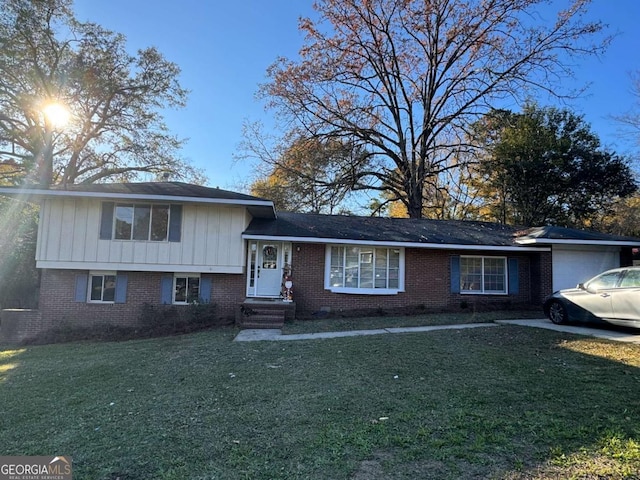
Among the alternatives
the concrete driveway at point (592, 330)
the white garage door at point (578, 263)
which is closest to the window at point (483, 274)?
the white garage door at point (578, 263)

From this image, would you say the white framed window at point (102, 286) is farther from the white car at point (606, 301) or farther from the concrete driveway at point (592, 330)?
the white car at point (606, 301)

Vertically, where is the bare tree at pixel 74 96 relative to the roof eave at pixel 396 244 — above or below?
above

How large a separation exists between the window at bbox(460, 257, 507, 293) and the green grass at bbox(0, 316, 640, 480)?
21.2ft

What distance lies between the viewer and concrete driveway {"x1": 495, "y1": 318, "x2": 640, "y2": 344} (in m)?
8.41

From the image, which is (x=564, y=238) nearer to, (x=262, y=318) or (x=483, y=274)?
(x=483, y=274)

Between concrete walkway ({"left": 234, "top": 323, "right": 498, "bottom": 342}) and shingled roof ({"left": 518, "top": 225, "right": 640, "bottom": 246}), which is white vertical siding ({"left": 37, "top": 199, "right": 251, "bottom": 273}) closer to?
concrete walkway ({"left": 234, "top": 323, "right": 498, "bottom": 342})

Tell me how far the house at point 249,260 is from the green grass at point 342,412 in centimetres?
499

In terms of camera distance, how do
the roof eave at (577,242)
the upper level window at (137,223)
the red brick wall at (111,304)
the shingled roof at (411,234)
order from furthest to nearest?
1. the roof eave at (577,242)
2. the shingled roof at (411,234)
3. the upper level window at (137,223)
4. the red brick wall at (111,304)

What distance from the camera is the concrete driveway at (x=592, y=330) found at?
841 cm


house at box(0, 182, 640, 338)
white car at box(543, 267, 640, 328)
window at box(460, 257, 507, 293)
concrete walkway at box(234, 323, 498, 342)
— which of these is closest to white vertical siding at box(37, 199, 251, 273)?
house at box(0, 182, 640, 338)

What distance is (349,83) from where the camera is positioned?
22312 mm

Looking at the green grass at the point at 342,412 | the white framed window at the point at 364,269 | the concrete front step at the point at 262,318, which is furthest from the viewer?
the white framed window at the point at 364,269

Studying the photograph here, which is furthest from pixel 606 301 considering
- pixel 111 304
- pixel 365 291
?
pixel 111 304

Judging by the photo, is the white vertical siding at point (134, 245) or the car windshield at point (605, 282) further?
the white vertical siding at point (134, 245)
